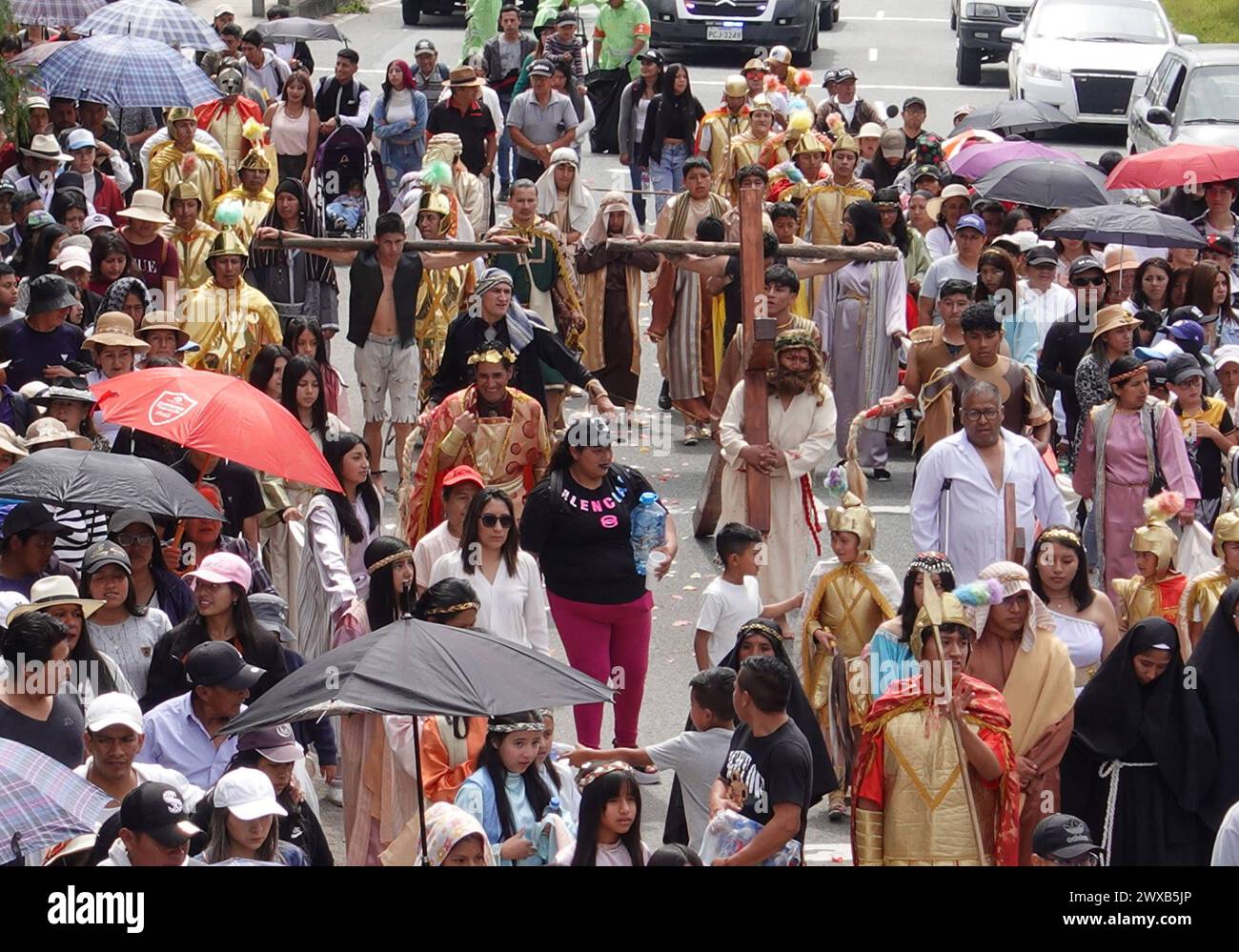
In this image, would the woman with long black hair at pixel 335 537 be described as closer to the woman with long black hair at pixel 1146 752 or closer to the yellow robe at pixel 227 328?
the yellow robe at pixel 227 328

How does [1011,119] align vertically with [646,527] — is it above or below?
above

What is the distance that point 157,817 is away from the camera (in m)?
6.79

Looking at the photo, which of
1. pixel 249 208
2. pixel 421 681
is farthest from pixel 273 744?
pixel 249 208

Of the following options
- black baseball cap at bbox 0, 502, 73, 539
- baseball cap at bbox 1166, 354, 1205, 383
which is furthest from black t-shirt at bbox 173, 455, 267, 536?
baseball cap at bbox 1166, 354, 1205, 383

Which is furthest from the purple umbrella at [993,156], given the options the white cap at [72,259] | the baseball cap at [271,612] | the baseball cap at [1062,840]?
the baseball cap at [1062,840]

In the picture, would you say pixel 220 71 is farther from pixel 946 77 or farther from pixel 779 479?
pixel 946 77

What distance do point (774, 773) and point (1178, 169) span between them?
32.9 feet

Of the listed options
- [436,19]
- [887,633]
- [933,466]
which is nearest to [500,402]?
[933,466]

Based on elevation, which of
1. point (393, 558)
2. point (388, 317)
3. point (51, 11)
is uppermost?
point (51, 11)

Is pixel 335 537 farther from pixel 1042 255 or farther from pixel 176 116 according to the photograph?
pixel 176 116

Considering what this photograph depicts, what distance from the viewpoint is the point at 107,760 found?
7.88 meters

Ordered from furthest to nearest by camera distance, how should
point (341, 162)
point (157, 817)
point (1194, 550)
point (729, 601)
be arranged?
1. point (341, 162)
2. point (1194, 550)
3. point (729, 601)
4. point (157, 817)

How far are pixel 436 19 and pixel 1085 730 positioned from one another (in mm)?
26795

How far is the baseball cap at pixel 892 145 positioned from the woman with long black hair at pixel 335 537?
9118 millimetres
